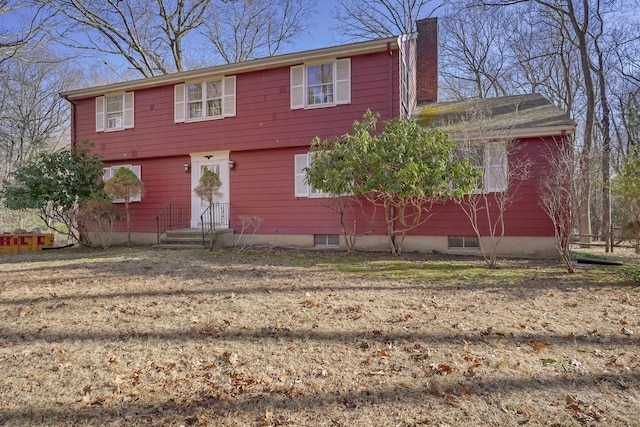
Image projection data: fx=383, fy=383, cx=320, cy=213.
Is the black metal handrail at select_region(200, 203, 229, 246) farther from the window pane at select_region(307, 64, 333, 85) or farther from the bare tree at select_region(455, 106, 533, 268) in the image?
the bare tree at select_region(455, 106, 533, 268)

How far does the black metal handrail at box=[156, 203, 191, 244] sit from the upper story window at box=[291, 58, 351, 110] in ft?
16.0

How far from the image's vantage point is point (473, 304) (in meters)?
5.07

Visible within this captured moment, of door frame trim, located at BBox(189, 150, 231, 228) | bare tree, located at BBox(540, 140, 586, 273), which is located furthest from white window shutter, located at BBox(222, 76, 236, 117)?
bare tree, located at BBox(540, 140, 586, 273)

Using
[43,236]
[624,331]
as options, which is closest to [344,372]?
[624,331]

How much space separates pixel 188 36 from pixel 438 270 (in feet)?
64.3

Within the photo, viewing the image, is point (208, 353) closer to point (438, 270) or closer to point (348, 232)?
point (438, 270)

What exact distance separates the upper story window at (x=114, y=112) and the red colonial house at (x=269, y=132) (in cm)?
4

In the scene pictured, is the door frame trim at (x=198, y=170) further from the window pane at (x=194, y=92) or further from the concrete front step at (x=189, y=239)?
the window pane at (x=194, y=92)

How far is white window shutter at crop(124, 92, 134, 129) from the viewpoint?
13078mm

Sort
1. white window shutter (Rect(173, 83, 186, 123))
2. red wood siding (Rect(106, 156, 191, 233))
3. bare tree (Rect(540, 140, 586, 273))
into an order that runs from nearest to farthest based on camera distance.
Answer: bare tree (Rect(540, 140, 586, 273))
white window shutter (Rect(173, 83, 186, 123))
red wood siding (Rect(106, 156, 191, 233))

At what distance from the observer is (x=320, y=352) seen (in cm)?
353

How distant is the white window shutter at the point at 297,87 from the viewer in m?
11.1

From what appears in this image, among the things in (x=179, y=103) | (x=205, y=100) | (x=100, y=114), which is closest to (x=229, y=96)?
(x=205, y=100)

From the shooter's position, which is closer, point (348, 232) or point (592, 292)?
point (592, 292)
